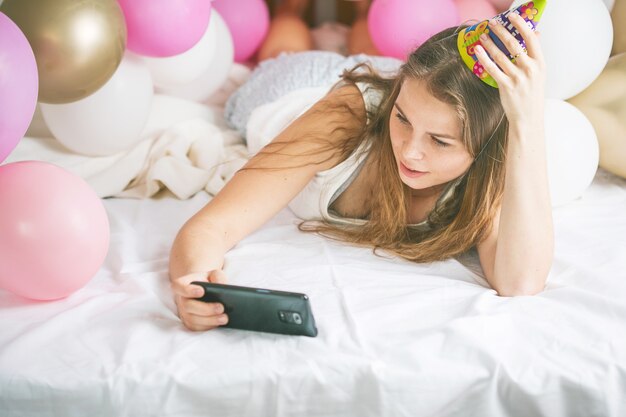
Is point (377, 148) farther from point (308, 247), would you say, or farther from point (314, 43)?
point (314, 43)

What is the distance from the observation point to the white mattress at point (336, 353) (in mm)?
1068

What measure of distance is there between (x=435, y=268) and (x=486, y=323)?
0.24m

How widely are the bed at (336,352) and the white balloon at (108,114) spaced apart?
18.6 inches

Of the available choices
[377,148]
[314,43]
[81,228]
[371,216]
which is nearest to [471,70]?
[377,148]

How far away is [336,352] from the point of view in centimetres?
112

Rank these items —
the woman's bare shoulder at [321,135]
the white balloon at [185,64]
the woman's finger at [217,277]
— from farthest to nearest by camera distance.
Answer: the white balloon at [185,64], the woman's bare shoulder at [321,135], the woman's finger at [217,277]

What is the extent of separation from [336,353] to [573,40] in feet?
3.10

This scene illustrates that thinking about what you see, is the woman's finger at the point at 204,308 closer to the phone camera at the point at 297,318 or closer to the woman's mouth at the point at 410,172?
the phone camera at the point at 297,318

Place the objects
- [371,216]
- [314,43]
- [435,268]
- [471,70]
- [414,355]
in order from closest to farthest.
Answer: [414,355] < [471,70] < [435,268] < [371,216] < [314,43]

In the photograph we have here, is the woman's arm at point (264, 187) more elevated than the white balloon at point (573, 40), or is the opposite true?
the white balloon at point (573, 40)

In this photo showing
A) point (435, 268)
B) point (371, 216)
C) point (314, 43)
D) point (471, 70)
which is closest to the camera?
point (471, 70)

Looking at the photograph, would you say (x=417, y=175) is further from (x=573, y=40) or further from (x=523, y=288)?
(x=573, y=40)

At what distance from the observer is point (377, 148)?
1.51 meters


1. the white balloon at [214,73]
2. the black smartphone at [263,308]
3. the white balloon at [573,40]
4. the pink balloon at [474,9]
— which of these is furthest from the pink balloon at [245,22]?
the black smartphone at [263,308]
